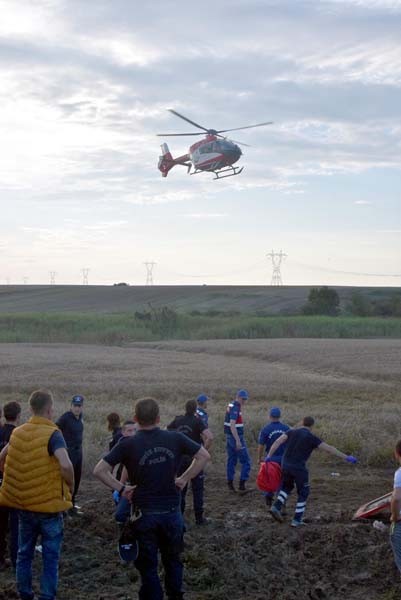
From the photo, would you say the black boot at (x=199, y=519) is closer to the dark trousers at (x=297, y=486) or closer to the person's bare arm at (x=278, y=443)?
the dark trousers at (x=297, y=486)

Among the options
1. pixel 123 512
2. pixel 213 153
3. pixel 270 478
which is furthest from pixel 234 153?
pixel 123 512

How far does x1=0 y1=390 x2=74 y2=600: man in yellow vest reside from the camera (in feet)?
21.3

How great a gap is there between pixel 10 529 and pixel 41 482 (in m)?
1.85

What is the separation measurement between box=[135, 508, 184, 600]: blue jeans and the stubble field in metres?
1.50

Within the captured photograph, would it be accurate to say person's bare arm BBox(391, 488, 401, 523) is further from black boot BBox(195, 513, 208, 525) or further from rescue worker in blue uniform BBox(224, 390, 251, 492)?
rescue worker in blue uniform BBox(224, 390, 251, 492)

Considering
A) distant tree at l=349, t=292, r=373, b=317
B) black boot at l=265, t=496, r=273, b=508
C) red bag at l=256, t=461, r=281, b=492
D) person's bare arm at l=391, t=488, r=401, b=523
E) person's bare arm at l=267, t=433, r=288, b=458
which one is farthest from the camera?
distant tree at l=349, t=292, r=373, b=317

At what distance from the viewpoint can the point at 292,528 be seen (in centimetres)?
1008

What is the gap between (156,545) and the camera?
6.29m

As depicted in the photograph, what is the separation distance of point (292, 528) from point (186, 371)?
21.8m

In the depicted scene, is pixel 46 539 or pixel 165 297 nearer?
pixel 46 539

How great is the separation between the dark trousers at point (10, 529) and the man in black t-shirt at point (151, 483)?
205cm

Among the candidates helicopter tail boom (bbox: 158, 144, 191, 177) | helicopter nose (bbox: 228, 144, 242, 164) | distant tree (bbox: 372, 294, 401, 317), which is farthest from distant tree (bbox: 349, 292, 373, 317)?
helicopter nose (bbox: 228, 144, 242, 164)

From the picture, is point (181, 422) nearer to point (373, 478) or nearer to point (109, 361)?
point (373, 478)

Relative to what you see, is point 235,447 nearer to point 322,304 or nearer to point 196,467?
point 196,467
